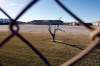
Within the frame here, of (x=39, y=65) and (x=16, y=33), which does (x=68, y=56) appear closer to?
(x=39, y=65)

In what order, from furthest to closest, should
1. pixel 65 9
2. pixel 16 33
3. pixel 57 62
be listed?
pixel 57 62 < pixel 16 33 < pixel 65 9

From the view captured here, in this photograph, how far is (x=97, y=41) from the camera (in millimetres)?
826

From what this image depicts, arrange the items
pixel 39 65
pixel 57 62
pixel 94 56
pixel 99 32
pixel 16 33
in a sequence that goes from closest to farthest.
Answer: pixel 99 32, pixel 16 33, pixel 39 65, pixel 57 62, pixel 94 56

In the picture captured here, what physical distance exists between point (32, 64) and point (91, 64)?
2.56 m

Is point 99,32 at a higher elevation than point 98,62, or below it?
higher

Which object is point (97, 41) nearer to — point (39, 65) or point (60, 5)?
point (60, 5)

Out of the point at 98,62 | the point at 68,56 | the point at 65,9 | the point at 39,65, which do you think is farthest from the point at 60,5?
the point at 68,56

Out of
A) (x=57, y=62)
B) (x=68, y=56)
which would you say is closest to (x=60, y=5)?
(x=57, y=62)

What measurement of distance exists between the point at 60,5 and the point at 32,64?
854 cm

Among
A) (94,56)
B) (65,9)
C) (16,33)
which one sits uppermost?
(65,9)

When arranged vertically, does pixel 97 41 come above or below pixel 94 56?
above

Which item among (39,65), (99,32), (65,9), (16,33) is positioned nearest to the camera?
(99,32)

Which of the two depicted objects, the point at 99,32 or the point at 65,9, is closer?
the point at 99,32

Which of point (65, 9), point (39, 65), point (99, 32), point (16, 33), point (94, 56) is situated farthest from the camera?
point (94, 56)
